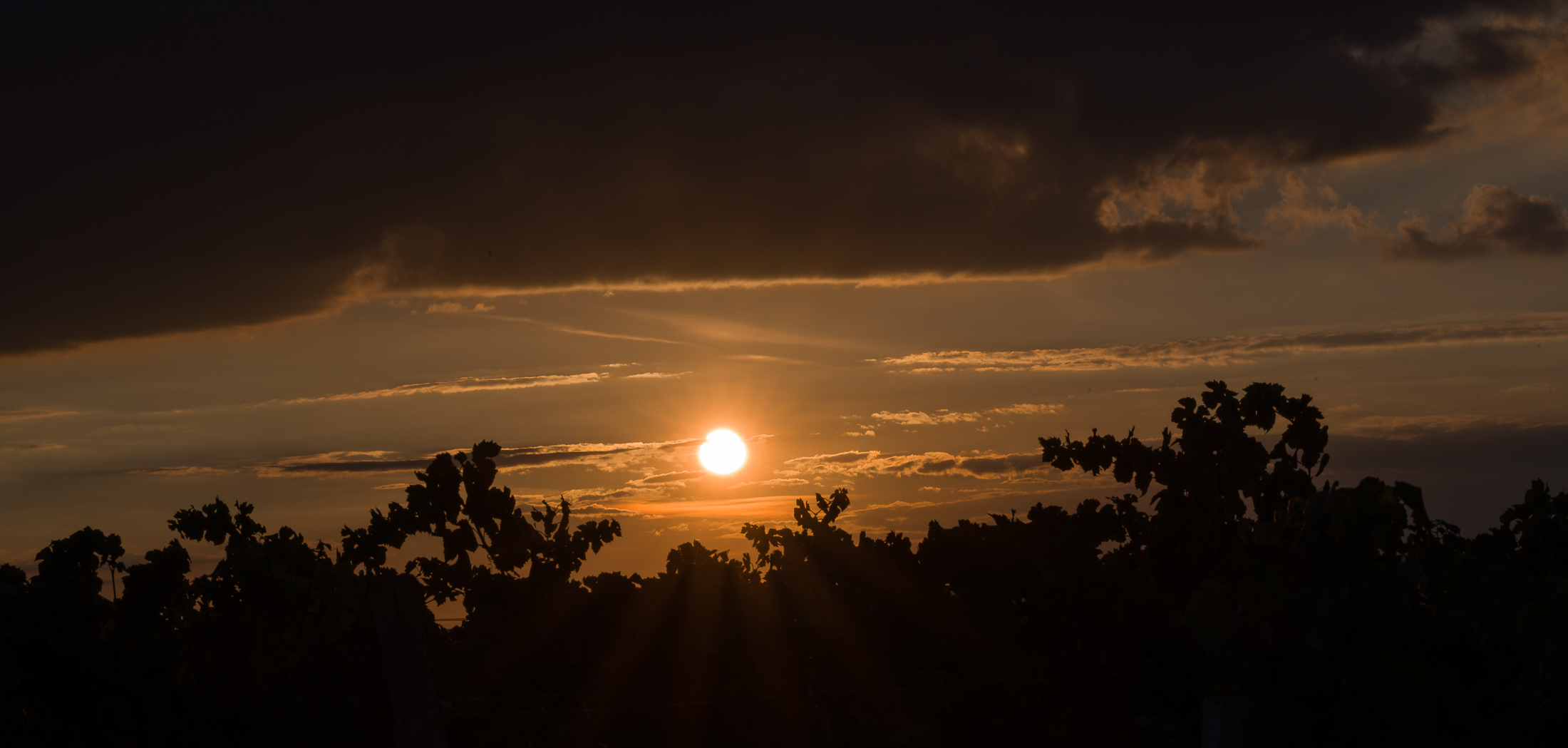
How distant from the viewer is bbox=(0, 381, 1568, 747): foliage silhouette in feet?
38.5

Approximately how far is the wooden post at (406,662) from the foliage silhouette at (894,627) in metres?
1.86

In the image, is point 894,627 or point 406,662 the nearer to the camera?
point 406,662

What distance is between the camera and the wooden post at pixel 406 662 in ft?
27.3

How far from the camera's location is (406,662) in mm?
8375

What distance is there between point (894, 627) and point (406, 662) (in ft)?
42.1

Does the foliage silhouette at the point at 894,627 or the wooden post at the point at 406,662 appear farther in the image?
the foliage silhouette at the point at 894,627

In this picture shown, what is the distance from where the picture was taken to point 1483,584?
14914 millimetres

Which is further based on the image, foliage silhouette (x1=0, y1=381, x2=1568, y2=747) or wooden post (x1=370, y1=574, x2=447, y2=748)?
foliage silhouette (x1=0, y1=381, x2=1568, y2=747)

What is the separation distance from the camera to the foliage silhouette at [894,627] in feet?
38.5

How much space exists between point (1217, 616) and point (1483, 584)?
17.1 feet

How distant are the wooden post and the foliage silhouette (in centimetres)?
186

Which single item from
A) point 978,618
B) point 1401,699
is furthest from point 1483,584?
point 978,618

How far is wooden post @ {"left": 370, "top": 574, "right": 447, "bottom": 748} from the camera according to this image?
327 inches

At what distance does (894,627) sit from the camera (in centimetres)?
2017
